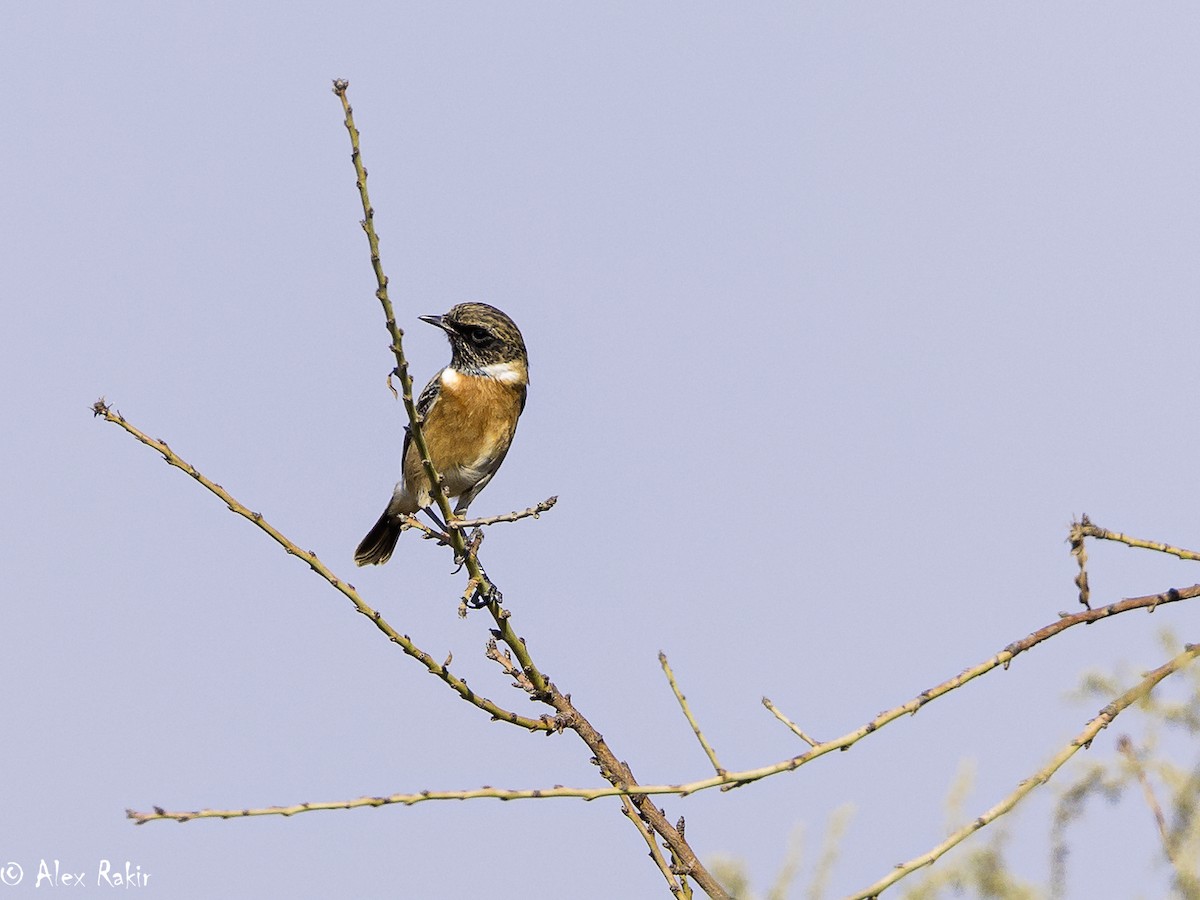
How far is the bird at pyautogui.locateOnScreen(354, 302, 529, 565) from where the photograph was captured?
26.0ft

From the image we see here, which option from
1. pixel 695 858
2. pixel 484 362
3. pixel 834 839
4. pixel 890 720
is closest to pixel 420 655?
pixel 695 858

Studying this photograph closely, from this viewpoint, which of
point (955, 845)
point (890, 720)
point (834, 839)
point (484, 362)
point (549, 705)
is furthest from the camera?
point (484, 362)

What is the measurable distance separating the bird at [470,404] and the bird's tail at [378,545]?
0.90 m

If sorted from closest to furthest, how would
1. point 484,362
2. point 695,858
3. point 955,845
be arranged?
1. point 955,845
2. point 695,858
3. point 484,362

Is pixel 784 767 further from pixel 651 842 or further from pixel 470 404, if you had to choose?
pixel 470 404

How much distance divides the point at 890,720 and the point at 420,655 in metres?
1.67

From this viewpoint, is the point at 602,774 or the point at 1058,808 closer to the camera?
the point at 1058,808

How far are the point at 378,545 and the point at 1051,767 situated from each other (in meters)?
7.39

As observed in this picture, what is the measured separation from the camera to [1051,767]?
2.46 m

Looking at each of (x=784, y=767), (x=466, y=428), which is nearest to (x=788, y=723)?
(x=784, y=767)

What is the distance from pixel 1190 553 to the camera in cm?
303

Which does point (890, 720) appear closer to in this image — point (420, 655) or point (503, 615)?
point (420, 655)

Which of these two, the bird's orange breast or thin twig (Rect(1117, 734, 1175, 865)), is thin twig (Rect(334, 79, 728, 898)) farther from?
the bird's orange breast

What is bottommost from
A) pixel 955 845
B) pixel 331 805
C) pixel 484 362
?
pixel 955 845
